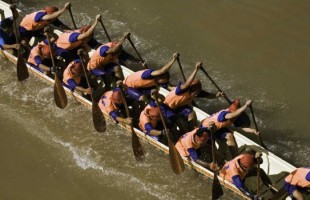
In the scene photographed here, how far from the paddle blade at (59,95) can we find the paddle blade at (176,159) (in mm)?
2381

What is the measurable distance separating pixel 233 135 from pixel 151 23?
15.3 feet

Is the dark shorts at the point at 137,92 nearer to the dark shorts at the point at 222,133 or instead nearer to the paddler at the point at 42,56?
the dark shorts at the point at 222,133

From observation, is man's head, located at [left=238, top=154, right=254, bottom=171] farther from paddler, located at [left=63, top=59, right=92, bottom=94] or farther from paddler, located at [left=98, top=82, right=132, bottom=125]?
paddler, located at [left=63, top=59, right=92, bottom=94]

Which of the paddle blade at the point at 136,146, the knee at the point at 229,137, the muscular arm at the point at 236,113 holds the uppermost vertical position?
the muscular arm at the point at 236,113

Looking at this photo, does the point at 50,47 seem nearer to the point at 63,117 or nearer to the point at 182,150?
the point at 63,117

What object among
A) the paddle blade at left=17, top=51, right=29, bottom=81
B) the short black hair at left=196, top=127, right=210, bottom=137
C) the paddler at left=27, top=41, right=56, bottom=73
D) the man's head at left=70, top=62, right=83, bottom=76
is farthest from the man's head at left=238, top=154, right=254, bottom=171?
the paddle blade at left=17, top=51, right=29, bottom=81

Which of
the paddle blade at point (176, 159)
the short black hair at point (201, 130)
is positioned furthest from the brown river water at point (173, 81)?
the short black hair at point (201, 130)

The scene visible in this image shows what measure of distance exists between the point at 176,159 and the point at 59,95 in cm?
263

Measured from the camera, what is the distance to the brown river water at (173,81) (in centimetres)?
825

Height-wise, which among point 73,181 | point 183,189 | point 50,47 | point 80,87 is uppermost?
point 50,47

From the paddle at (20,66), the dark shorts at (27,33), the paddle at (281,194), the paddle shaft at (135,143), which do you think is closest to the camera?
the paddle at (281,194)

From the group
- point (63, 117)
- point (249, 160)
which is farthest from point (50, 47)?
point (249, 160)

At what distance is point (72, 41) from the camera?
8.83 m

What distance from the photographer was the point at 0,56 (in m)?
10.8
